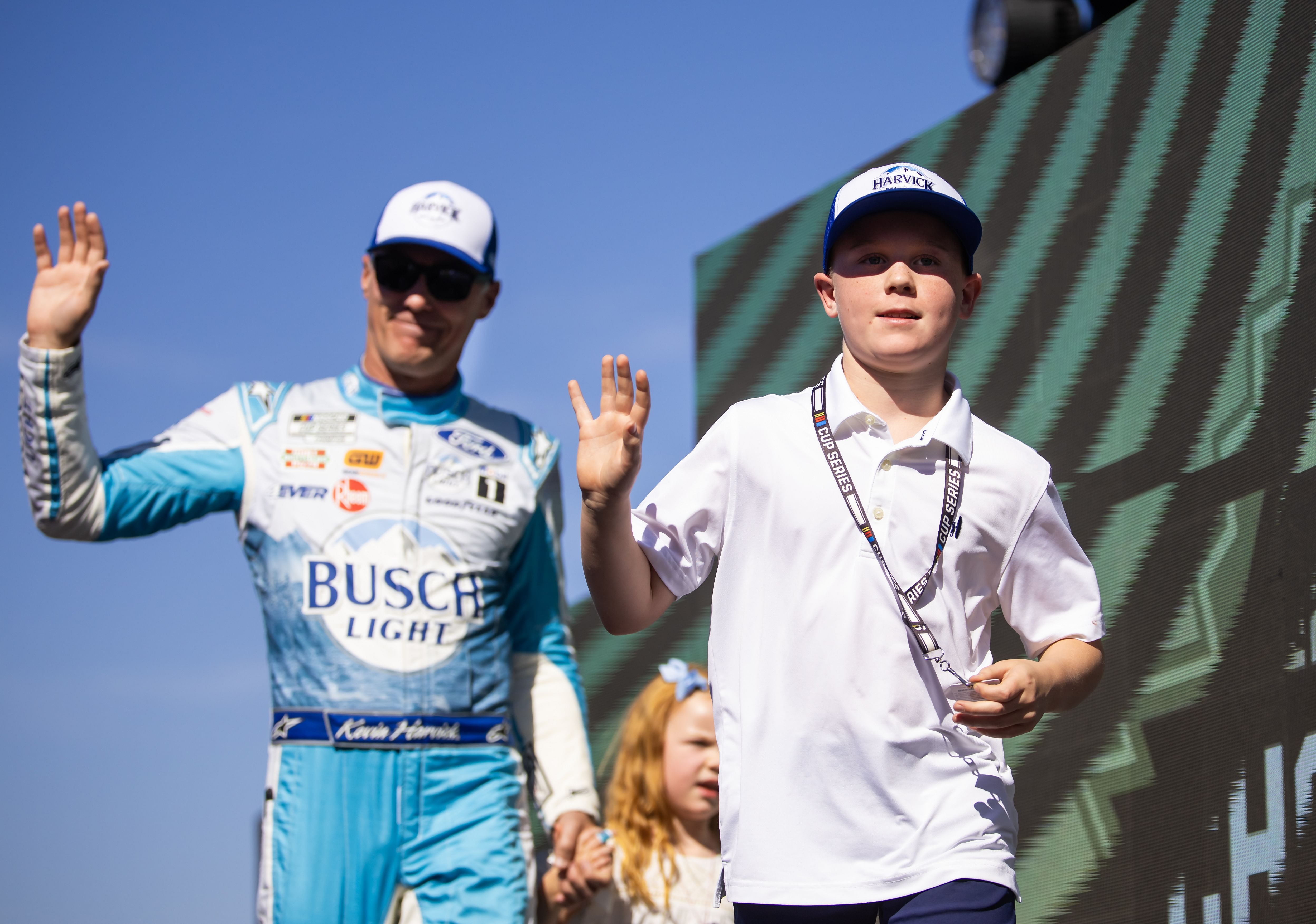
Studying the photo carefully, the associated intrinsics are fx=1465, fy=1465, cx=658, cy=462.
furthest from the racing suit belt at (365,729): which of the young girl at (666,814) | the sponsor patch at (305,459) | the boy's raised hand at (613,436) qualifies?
the boy's raised hand at (613,436)

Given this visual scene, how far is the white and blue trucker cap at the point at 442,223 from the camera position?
375 centimetres

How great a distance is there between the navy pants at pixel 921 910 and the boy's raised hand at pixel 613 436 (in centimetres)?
64

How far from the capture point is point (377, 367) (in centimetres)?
381

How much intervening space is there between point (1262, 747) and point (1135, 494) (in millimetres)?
763

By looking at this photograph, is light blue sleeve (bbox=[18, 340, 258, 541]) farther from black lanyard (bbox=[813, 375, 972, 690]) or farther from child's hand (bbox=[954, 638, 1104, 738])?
child's hand (bbox=[954, 638, 1104, 738])

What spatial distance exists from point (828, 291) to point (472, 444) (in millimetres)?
1475

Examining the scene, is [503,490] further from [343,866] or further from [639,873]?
[639,873]

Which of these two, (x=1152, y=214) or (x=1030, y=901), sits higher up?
(x=1152, y=214)

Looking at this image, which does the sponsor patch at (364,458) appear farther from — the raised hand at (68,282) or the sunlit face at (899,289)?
the sunlit face at (899,289)

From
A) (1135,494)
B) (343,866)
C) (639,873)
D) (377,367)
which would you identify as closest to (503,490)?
(377,367)

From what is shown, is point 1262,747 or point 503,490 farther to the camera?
point 503,490

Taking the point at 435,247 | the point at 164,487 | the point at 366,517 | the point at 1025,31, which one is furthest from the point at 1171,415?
the point at 1025,31

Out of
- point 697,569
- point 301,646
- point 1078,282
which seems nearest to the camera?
point 697,569

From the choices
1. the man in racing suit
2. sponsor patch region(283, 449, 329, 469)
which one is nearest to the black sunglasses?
the man in racing suit
